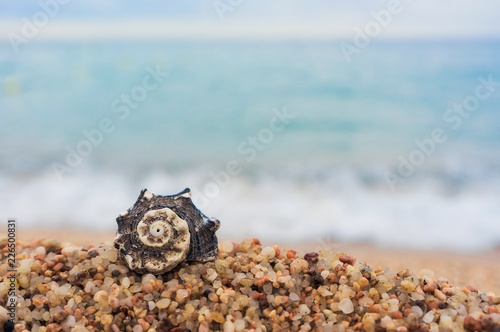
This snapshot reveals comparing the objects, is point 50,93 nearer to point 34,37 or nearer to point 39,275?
point 34,37

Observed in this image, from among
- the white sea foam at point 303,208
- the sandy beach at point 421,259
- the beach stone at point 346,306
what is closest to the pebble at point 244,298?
the beach stone at point 346,306

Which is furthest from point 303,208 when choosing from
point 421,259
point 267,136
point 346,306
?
point 346,306

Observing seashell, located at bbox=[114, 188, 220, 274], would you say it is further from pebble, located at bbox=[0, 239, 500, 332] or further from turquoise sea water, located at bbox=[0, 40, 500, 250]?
turquoise sea water, located at bbox=[0, 40, 500, 250]

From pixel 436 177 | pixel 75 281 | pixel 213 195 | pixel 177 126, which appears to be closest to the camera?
pixel 75 281

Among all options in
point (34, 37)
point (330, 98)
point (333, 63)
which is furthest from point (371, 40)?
point (34, 37)

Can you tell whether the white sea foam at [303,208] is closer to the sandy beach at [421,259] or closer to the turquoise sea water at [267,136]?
the turquoise sea water at [267,136]

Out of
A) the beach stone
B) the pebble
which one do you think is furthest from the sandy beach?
the beach stone
